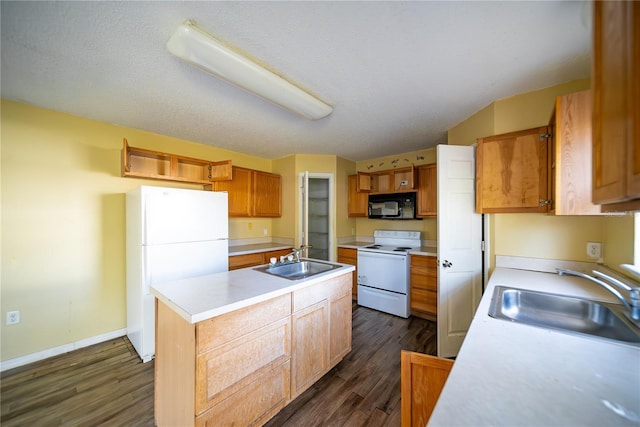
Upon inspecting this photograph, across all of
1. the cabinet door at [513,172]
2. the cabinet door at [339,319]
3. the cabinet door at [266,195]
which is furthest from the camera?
the cabinet door at [266,195]

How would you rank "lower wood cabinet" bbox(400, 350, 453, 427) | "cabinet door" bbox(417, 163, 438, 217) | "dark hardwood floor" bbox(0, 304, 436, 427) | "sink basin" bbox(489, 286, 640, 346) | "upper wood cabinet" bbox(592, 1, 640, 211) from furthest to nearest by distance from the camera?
"cabinet door" bbox(417, 163, 438, 217) < "dark hardwood floor" bbox(0, 304, 436, 427) < "sink basin" bbox(489, 286, 640, 346) < "lower wood cabinet" bbox(400, 350, 453, 427) < "upper wood cabinet" bbox(592, 1, 640, 211)

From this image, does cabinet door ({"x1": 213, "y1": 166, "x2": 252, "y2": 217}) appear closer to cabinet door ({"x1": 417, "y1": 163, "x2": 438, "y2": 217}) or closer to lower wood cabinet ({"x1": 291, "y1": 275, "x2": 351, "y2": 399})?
lower wood cabinet ({"x1": 291, "y1": 275, "x2": 351, "y2": 399})

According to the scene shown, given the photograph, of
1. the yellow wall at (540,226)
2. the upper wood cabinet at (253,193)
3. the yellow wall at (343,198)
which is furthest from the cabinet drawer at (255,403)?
the yellow wall at (343,198)

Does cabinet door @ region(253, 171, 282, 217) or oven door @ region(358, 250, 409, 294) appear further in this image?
cabinet door @ region(253, 171, 282, 217)

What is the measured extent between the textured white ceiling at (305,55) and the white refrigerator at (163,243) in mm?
907

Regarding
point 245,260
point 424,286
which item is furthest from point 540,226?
point 245,260

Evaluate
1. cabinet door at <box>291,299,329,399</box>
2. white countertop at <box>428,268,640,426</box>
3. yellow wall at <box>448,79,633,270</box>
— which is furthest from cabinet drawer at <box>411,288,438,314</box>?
white countertop at <box>428,268,640,426</box>

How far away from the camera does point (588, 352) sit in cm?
84

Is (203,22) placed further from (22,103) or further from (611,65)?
(22,103)

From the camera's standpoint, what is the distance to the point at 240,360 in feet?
4.33

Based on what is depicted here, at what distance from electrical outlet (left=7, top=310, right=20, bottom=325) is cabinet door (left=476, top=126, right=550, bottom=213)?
4.33 meters

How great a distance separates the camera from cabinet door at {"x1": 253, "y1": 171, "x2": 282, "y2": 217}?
367 centimetres

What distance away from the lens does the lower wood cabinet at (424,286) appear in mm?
2922

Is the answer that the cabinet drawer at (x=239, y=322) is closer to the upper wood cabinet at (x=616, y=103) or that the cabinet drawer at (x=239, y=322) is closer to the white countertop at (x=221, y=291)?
the white countertop at (x=221, y=291)
